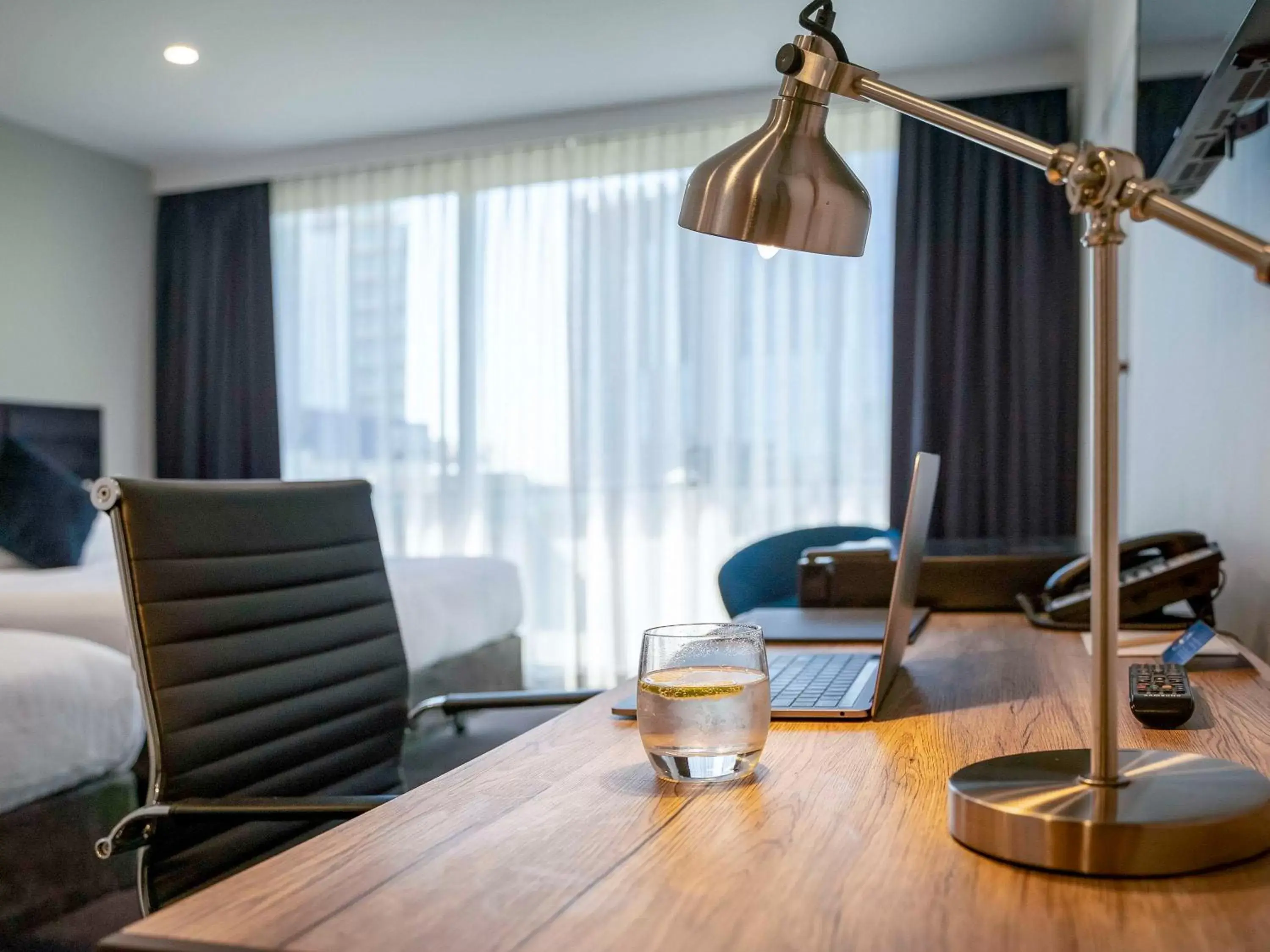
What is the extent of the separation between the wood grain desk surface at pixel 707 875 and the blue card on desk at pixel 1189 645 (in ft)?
0.87

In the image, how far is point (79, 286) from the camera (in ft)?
17.0

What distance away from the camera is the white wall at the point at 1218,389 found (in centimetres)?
145

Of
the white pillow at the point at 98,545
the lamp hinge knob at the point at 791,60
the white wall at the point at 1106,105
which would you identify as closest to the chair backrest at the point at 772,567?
the white wall at the point at 1106,105

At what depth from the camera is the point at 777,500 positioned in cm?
470

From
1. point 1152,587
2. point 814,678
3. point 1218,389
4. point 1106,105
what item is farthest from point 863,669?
point 1106,105

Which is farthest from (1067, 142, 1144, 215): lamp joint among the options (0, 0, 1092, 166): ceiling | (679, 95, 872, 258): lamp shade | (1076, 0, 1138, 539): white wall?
(0, 0, 1092, 166): ceiling

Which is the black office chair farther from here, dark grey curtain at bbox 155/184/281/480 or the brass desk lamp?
dark grey curtain at bbox 155/184/281/480

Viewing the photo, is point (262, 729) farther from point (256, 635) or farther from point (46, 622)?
point (46, 622)

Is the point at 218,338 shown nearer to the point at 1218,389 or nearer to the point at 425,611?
the point at 425,611

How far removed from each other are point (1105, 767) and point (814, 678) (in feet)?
1.86

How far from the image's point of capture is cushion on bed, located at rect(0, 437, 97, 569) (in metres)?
3.91

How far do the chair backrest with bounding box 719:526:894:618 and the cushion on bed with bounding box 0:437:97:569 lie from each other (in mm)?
2526

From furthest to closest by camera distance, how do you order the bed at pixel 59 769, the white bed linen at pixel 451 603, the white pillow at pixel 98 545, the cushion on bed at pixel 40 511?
the white pillow at pixel 98 545, the cushion on bed at pixel 40 511, the white bed linen at pixel 451 603, the bed at pixel 59 769

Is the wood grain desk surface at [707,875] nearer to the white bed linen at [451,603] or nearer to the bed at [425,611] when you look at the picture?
the bed at [425,611]
